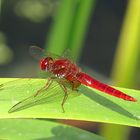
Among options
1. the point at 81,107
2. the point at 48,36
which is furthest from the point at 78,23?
the point at 48,36

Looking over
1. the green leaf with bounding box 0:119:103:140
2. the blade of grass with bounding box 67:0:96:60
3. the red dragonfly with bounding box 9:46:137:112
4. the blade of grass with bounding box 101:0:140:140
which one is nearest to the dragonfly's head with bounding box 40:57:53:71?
the red dragonfly with bounding box 9:46:137:112

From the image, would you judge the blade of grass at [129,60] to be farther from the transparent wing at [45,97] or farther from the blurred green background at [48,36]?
the blurred green background at [48,36]

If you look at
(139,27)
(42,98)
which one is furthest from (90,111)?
(139,27)

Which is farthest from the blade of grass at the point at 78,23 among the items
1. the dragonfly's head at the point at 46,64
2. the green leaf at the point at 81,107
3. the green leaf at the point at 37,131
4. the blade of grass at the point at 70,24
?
the green leaf at the point at 37,131

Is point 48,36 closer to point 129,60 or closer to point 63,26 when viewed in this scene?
point 63,26

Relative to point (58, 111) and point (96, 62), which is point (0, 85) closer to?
point (58, 111)
